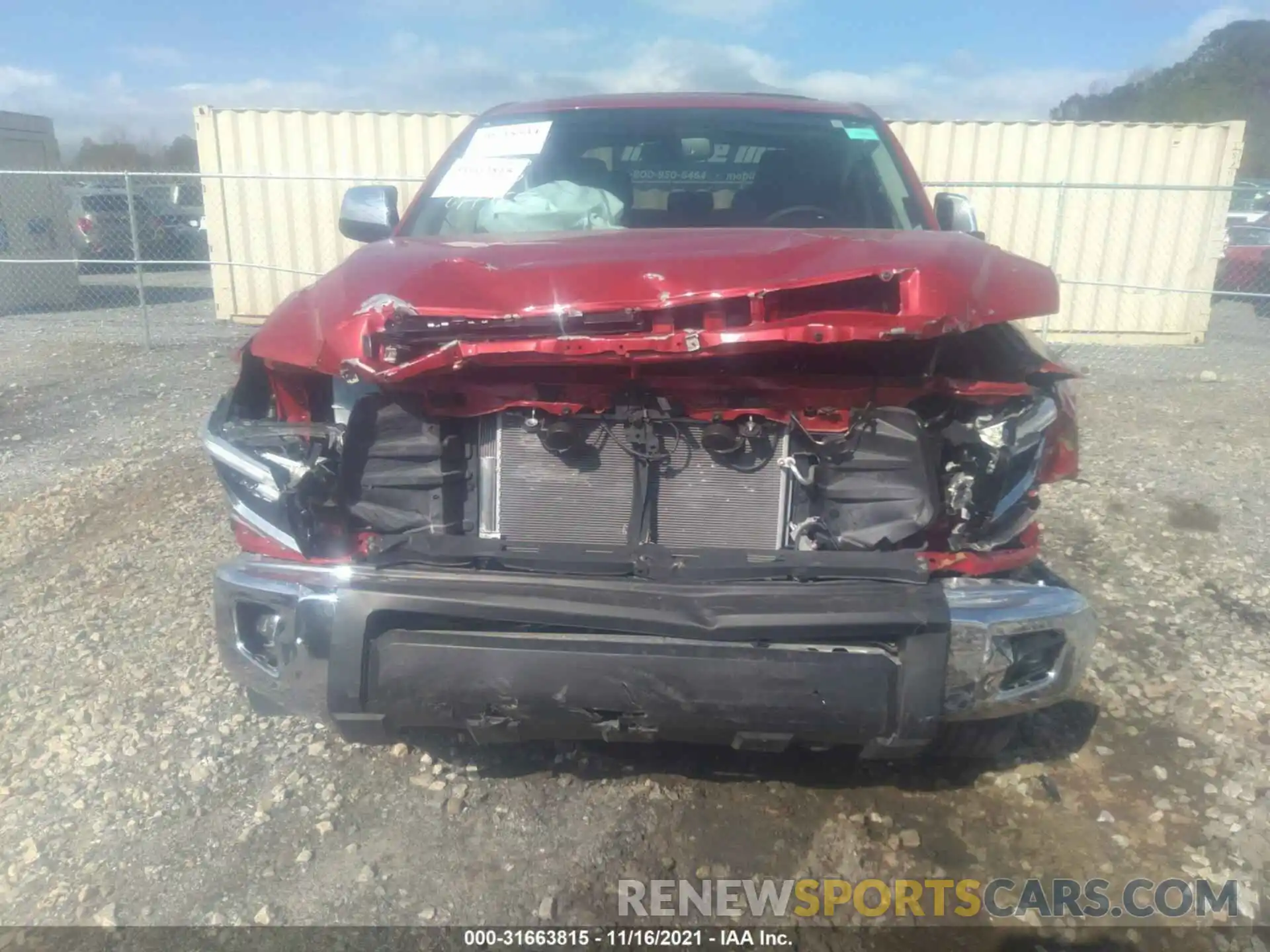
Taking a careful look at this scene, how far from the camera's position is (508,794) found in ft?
8.91

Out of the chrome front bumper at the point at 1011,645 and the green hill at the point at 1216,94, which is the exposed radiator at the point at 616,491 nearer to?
the chrome front bumper at the point at 1011,645

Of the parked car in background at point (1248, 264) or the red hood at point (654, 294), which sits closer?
the red hood at point (654, 294)

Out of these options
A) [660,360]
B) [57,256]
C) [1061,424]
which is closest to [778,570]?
[660,360]

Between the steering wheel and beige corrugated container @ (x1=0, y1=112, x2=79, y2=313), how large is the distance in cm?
1084

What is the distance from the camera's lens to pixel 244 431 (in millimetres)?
2422

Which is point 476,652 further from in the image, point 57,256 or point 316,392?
point 57,256

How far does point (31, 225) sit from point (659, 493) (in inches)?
498

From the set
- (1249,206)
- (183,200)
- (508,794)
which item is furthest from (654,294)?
(1249,206)

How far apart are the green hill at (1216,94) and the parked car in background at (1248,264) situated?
25287 mm

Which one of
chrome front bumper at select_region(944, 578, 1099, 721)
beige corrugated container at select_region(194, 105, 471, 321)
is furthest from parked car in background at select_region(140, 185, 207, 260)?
chrome front bumper at select_region(944, 578, 1099, 721)

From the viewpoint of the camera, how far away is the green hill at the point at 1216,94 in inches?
1500

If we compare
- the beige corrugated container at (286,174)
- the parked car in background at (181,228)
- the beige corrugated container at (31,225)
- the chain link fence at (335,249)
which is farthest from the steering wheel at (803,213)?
the parked car in background at (181,228)

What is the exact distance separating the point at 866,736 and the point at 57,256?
44.4 ft

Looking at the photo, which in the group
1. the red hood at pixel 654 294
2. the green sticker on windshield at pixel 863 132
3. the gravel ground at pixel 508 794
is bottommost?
the gravel ground at pixel 508 794
